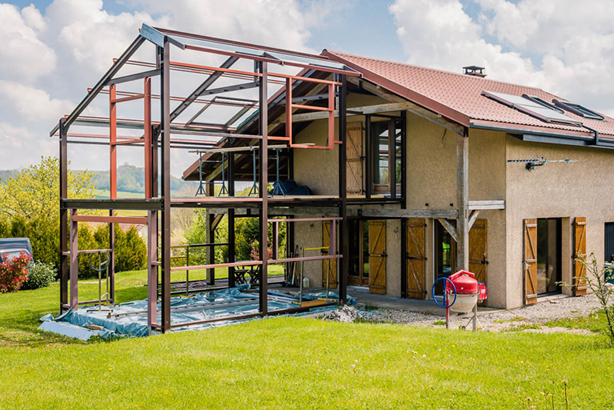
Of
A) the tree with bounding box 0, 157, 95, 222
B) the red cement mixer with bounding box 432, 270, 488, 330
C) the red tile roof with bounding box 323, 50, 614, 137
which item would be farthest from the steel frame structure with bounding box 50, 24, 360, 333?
the tree with bounding box 0, 157, 95, 222

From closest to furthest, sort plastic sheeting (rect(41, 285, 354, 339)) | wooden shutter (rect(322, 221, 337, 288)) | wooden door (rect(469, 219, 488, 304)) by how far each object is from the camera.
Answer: plastic sheeting (rect(41, 285, 354, 339)) → wooden door (rect(469, 219, 488, 304)) → wooden shutter (rect(322, 221, 337, 288))

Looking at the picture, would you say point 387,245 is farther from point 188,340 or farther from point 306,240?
point 188,340

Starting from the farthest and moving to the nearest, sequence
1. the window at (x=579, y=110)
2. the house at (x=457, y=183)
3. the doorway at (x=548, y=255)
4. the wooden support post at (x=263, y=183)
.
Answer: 1. the window at (x=579, y=110)
2. the doorway at (x=548, y=255)
3. the house at (x=457, y=183)
4. the wooden support post at (x=263, y=183)

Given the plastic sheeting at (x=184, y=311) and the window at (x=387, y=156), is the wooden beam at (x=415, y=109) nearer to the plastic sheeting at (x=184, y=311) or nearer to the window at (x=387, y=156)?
the window at (x=387, y=156)

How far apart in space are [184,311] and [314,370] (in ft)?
21.0

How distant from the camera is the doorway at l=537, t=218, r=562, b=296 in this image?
15281mm

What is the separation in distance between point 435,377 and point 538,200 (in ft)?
28.0

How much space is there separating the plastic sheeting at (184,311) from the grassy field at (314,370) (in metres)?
1.15

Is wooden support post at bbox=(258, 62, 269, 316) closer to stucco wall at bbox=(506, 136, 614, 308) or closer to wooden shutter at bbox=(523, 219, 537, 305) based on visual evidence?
stucco wall at bbox=(506, 136, 614, 308)

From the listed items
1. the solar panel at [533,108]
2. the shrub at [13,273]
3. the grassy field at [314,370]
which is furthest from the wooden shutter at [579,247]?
the shrub at [13,273]

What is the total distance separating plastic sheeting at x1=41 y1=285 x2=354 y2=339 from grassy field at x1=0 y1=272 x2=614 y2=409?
1151 mm

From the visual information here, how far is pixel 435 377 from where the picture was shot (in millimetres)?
7297

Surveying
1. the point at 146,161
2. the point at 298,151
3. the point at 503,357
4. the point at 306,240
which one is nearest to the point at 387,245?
the point at 306,240

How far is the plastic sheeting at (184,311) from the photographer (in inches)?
458
